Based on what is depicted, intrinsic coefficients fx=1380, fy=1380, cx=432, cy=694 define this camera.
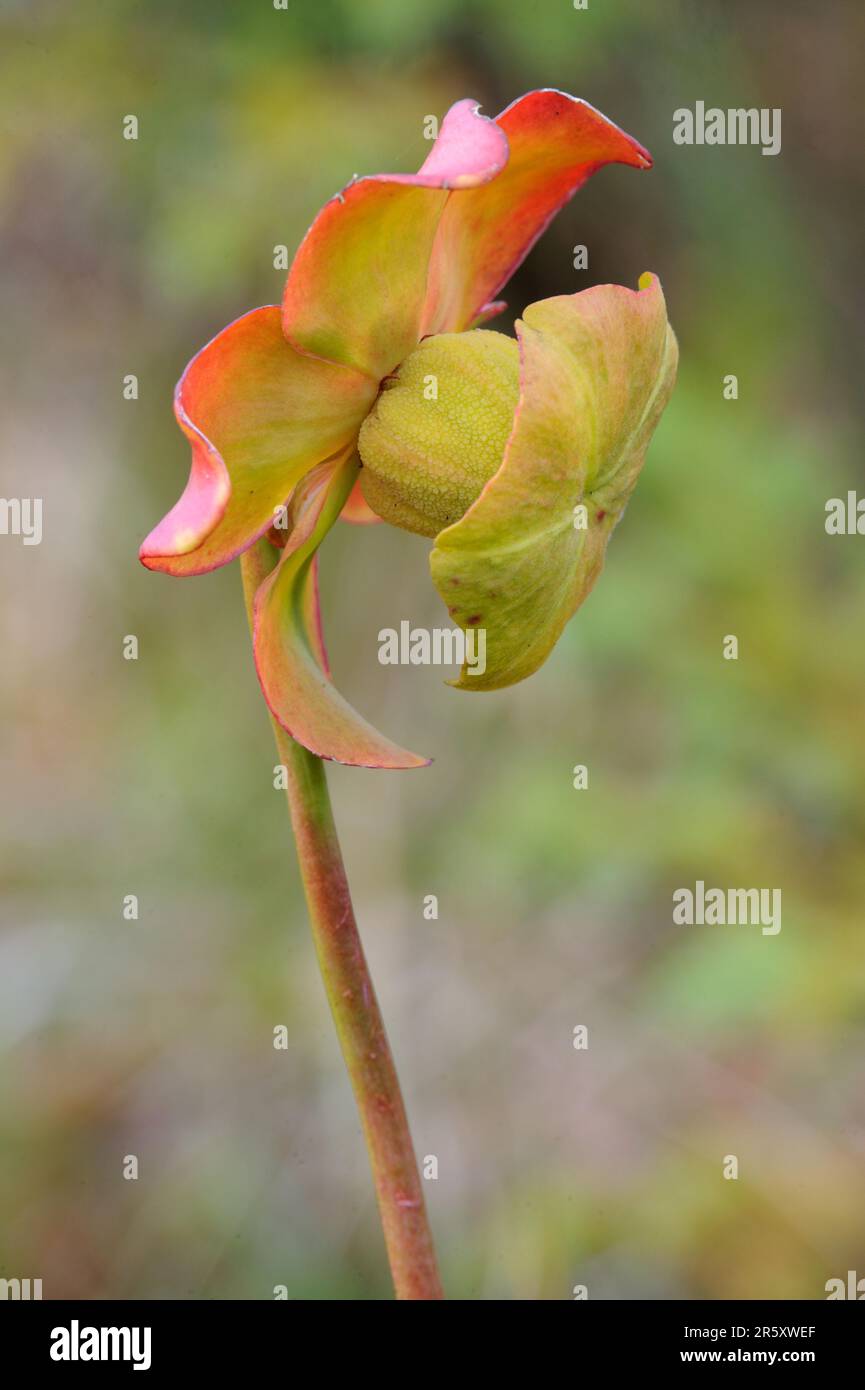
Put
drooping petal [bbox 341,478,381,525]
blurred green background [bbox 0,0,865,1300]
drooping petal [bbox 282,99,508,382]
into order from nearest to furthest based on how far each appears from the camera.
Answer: drooping petal [bbox 282,99,508,382]
drooping petal [bbox 341,478,381,525]
blurred green background [bbox 0,0,865,1300]

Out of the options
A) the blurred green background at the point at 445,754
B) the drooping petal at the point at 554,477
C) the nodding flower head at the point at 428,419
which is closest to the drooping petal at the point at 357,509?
the nodding flower head at the point at 428,419

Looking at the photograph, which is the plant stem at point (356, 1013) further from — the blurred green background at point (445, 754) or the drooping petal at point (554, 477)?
the blurred green background at point (445, 754)

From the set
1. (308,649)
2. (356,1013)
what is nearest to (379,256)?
(308,649)

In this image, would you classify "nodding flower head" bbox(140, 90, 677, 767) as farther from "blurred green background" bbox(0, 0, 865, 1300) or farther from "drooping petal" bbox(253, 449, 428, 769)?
"blurred green background" bbox(0, 0, 865, 1300)

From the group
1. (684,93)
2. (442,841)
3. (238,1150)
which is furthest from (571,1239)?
(684,93)

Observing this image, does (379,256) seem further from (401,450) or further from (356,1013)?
(356,1013)

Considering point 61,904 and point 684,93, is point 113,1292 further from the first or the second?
point 684,93

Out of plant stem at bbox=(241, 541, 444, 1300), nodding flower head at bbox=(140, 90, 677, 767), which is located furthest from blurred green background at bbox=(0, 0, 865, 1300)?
nodding flower head at bbox=(140, 90, 677, 767)
